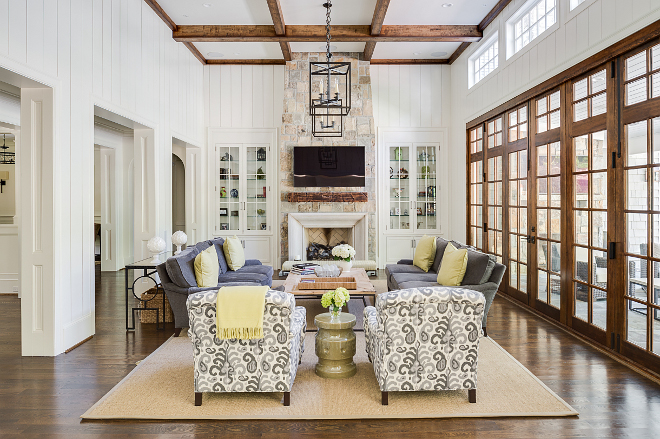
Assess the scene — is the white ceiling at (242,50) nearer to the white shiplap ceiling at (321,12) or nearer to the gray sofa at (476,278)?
the white shiplap ceiling at (321,12)

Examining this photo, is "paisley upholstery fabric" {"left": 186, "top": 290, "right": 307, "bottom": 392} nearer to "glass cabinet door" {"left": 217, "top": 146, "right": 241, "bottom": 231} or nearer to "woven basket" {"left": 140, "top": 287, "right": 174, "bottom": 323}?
"woven basket" {"left": 140, "top": 287, "right": 174, "bottom": 323}

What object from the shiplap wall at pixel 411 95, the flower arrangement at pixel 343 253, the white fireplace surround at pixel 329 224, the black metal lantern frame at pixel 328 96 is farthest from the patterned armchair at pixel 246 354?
the shiplap wall at pixel 411 95

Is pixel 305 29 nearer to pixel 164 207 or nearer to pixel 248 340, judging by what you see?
pixel 164 207

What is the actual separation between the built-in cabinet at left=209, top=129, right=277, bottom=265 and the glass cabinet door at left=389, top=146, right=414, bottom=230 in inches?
91.6

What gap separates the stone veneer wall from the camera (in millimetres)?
8602

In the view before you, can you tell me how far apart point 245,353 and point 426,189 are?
6.77 metres

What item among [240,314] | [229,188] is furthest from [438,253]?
[229,188]

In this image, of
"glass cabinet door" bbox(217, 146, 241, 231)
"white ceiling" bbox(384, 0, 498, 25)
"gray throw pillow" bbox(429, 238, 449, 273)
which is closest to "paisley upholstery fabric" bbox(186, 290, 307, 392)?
"gray throw pillow" bbox(429, 238, 449, 273)

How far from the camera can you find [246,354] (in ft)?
9.79

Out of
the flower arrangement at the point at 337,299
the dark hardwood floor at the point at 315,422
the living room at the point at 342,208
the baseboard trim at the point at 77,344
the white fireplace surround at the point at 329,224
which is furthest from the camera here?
the white fireplace surround at the point at 329,224

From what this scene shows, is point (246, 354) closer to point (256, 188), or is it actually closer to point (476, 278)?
point (476, 278)

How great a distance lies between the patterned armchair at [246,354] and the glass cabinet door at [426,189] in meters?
6.45

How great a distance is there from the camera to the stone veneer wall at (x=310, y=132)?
8.60m

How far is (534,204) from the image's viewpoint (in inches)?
221
